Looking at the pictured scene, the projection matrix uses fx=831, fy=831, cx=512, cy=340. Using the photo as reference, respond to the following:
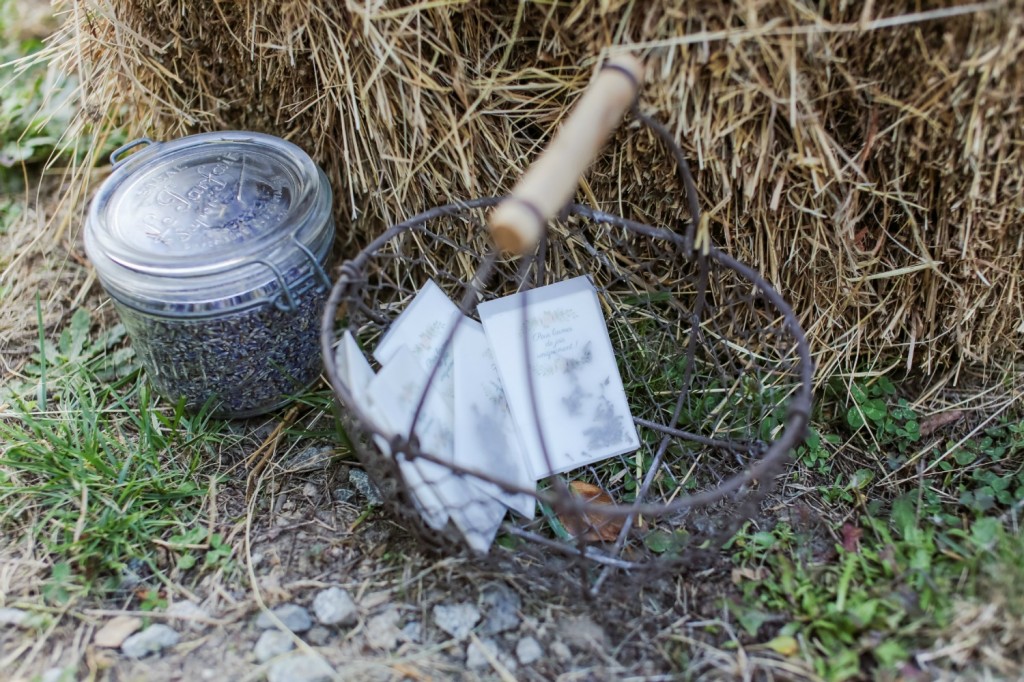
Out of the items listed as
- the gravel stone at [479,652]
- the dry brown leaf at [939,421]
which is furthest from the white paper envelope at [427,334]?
the dry brown leaf at [939,421]

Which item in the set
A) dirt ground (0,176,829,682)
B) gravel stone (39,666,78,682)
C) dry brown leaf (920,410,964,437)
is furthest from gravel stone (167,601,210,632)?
dry brown leaf (920,410,964,437)

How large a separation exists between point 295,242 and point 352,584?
0.48 meters

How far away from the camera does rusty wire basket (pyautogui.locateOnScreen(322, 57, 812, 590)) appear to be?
113 cm

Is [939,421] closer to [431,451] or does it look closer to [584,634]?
[584,634]

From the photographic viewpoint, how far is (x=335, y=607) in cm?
108

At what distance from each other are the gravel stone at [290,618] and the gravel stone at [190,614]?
7 cm

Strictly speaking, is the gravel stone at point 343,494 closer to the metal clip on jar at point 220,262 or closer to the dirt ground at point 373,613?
the dirt ground at point 373,613

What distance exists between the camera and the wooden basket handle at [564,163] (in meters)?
0.80

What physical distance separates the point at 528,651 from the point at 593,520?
9.0 inches

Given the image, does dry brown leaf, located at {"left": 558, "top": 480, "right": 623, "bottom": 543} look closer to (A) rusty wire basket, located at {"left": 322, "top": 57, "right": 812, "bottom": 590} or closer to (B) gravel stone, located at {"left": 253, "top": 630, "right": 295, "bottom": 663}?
(A) rusty wire basket, located at {"left": 322, "top": 57, "right": 812, "bottom": 590}

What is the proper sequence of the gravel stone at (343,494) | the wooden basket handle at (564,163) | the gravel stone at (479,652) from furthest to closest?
the gravel stone at (343,494) < the gravel stone at (479,652) < the wooden basket handle at (564,163)

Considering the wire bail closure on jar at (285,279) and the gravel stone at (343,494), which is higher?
the wire bail closure on jar at (285,279)

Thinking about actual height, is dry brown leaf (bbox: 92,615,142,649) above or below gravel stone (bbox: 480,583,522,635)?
below

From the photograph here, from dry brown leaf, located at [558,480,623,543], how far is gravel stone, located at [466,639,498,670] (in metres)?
0.20
